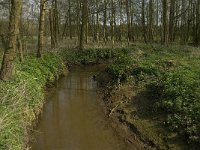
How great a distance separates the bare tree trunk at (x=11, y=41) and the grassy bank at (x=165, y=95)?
14.9ft

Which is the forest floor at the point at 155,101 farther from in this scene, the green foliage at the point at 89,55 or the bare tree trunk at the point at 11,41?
the green foliage at the point at 89,55

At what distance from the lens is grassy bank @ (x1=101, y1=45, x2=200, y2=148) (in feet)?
34.8

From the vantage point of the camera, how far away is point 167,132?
10750 mm

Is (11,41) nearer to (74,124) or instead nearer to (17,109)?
(17,109)

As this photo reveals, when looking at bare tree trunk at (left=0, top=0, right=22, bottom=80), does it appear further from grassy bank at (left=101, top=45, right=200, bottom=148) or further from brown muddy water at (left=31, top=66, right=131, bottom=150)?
grassy bank at (left=101, top=45, right=200, bottom=148)

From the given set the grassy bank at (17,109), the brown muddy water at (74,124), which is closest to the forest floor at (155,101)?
the brown muddy water at (74,124)

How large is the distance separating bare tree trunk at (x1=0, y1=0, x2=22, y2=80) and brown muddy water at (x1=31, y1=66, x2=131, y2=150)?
7.11 ft

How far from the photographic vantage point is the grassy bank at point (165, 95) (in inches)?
417

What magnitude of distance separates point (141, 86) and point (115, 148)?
470 centimetres

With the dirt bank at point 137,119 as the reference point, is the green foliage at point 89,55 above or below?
above

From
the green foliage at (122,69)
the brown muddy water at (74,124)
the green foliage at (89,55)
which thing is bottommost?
the brown muddy water at (74,124)

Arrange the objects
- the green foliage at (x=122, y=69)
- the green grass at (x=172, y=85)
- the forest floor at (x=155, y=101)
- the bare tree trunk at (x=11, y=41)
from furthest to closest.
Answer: the green foliage at (x=122, y=69)
the bare tree trunk at (x=11, y=41)
the green grass at (x=172, y=85)
the forest floor at (x=155, y=101)

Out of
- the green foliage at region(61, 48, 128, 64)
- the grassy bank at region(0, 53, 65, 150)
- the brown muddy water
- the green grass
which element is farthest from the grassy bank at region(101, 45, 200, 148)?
the green foliage at region(61, 48, 128, 64)

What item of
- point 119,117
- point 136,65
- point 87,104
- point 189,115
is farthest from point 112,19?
point 189,115
